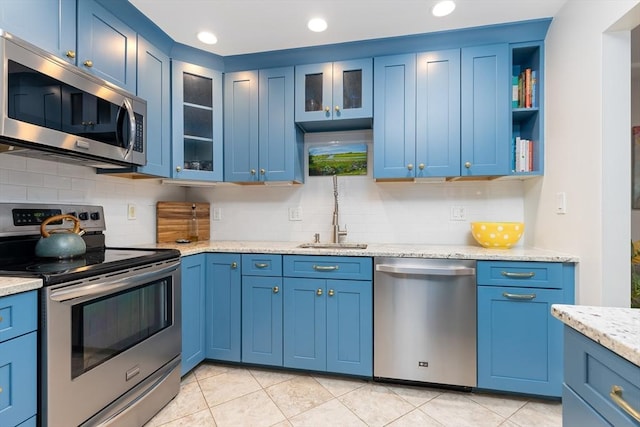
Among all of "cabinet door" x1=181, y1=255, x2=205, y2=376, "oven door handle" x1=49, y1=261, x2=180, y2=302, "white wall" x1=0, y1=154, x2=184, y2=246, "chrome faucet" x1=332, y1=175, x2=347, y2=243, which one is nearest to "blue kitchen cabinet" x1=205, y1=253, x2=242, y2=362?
"cabinet door" x1=181, y1=255, x2=205, y2=376

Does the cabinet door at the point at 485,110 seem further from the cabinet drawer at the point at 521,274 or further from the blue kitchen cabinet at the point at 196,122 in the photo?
the blue kitchen cabinet at the point at 196,122

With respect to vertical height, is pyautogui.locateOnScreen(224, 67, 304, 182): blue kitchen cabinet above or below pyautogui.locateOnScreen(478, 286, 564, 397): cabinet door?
above

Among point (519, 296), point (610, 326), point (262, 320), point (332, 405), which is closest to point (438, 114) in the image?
point (519, 296)

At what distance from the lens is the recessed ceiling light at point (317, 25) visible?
6.81 ft

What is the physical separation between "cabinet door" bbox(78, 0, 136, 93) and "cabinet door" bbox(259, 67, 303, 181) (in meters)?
0.92

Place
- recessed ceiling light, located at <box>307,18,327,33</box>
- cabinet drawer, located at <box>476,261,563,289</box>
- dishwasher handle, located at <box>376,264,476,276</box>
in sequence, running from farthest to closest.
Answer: recessed ceiling light, located at <box>307,18,327,33</box>
dishwasher handle, located at <box>376,264,476,276</box>
cabinet drawer, located at <box>476,261,563,289</box>

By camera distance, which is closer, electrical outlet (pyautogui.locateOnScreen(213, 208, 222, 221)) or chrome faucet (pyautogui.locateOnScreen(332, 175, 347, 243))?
chrome faucet (pyautogui.locateOnScreen(332, 175, 347, 243))

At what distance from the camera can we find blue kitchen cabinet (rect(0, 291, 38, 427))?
1.07 m

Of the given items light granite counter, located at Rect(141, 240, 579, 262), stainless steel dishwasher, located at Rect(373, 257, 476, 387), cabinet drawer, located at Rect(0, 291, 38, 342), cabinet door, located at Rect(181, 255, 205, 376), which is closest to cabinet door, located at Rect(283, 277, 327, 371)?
light granite counter, located at Rect(141, 240, 579, 262)

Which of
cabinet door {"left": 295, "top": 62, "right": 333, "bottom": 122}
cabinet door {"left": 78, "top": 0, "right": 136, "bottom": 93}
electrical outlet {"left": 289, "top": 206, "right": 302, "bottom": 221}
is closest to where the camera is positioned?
cabinet door {"left": 78, "top": 0, "right": 136, "bottom": 93}

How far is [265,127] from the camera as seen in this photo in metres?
2.56

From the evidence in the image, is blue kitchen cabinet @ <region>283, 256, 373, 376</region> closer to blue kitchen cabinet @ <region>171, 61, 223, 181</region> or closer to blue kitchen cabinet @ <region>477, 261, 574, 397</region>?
blue kitchen cabinet @ <region>477, 261, 574, 397</region>

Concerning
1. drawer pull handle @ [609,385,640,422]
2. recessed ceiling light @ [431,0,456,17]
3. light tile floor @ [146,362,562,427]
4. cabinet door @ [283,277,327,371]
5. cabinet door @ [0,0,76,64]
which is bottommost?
light tile floor @ [146,362,562,427]

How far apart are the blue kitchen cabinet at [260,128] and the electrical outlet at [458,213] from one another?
1292 mm
